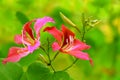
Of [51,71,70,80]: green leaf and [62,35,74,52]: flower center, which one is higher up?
[62,35,74,52]: flower center

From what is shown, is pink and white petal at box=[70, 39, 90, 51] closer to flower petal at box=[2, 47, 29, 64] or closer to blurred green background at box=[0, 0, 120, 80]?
flower petal at box=[2, 47, 29, 64]

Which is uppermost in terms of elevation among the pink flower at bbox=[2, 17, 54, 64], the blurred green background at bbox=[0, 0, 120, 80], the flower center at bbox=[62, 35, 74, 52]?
the pink flower at bbox=[2, 17, 54, 64]

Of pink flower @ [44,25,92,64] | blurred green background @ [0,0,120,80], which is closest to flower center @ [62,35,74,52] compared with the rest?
pink flower @ [44,25,92,64]

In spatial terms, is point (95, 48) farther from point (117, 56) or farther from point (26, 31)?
point (26, 31)

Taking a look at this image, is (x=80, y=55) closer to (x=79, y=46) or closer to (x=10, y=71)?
(x=79, y=46)

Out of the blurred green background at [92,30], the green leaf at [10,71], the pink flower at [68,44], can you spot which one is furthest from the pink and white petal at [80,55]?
the blurred green background at [92,30]

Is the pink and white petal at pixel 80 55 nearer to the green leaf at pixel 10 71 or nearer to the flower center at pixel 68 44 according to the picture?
the flower center at pixel 68 44
